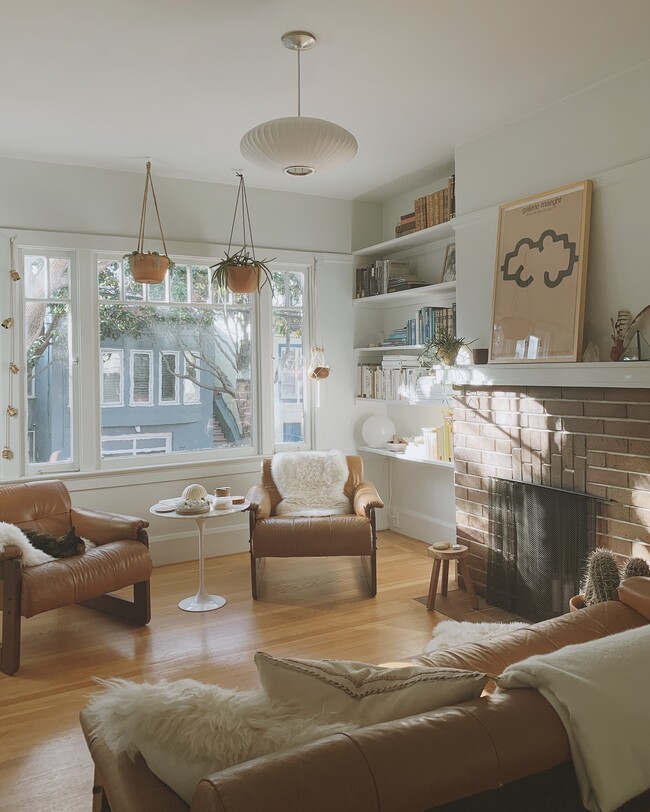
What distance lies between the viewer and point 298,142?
103 inches

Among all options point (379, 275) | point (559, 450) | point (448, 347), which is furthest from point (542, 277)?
point (379, 275)

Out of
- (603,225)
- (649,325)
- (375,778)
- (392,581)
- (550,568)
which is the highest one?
(603,225)

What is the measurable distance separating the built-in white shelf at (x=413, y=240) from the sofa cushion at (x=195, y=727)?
11.8 feet

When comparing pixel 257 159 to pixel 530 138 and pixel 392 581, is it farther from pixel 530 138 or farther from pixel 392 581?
pixel 392 581

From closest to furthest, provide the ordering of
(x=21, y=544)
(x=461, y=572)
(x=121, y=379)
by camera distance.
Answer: (x=21, y=544)
(x=461, y=572)
(x=121, y=379)

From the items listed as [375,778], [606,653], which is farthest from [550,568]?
[375,778]

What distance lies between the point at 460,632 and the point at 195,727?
7.96 feet

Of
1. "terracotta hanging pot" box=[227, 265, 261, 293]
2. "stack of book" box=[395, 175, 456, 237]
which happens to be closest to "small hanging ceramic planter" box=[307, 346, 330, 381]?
"terracotta hanging pot" box=[227, 265, 261, 293]

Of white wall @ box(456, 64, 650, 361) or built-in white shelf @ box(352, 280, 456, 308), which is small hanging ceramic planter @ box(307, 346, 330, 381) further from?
white wall @ box(456, 64, 650, 361)

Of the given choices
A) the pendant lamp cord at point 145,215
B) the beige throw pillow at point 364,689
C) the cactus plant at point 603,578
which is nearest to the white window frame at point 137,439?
the pendant lamp cord at point 145,215

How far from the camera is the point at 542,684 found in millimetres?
1297

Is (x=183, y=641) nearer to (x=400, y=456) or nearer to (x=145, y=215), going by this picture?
(x=400, y=456)

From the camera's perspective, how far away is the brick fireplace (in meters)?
3.11

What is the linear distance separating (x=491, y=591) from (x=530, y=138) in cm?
262
